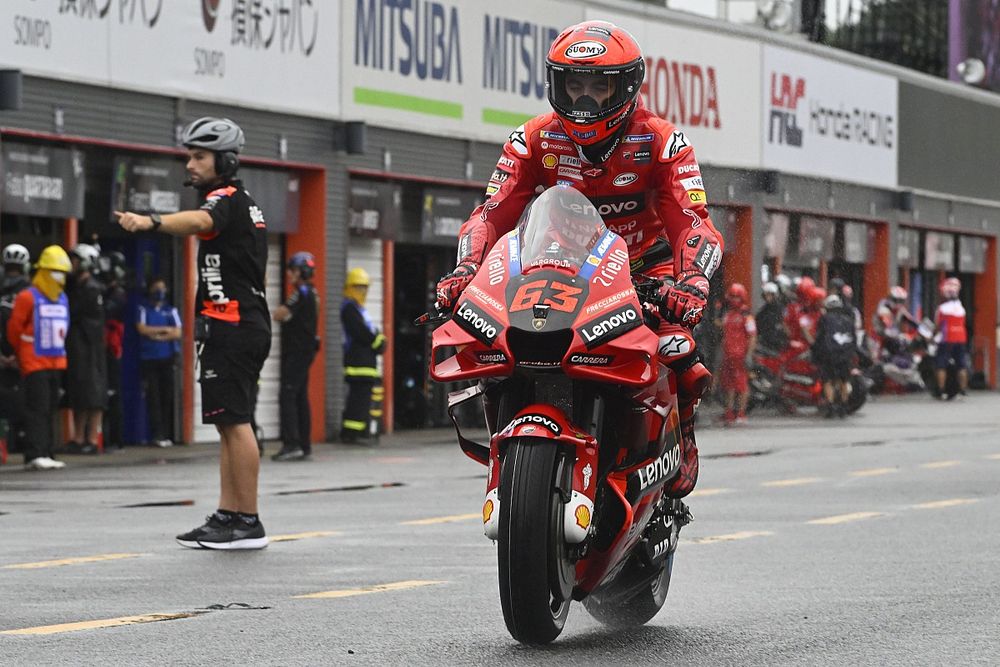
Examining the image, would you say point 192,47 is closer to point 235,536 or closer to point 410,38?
point 410,38

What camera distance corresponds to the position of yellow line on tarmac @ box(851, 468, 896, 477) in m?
16.4

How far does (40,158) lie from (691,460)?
1257cm

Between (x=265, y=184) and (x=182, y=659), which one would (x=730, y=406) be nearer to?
(x=265, y=184)

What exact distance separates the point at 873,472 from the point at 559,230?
10347 millimetres

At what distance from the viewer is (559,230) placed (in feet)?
22.6

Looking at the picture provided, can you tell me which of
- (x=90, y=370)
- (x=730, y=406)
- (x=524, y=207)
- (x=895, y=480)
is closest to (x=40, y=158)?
(x=90, y=370)

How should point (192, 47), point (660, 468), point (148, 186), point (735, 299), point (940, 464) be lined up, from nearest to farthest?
point (660, 468)
point (940, 464)
point (148, 186)
point (192, 47)
point (735, 299)

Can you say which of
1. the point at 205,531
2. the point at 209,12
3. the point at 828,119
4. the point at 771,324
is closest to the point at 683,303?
the point at 205,531

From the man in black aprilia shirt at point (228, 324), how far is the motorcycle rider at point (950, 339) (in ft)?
82.2

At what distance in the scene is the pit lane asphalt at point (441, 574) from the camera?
22.7 feet

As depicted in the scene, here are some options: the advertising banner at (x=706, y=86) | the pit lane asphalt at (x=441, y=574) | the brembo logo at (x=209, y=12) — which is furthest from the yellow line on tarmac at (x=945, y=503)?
the advertising banner at (x=706, y=86)

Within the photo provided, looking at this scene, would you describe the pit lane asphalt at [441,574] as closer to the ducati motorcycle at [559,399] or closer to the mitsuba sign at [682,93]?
the ducati motorcycle at [559,399]

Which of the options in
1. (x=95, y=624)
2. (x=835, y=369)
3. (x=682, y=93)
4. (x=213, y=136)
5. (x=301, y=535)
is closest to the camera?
(x=95, y=624)

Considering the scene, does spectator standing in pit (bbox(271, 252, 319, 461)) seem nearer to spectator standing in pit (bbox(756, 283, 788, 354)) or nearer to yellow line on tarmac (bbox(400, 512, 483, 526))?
yellow line on tarmac (bbox(400, 512, 483, 526))
